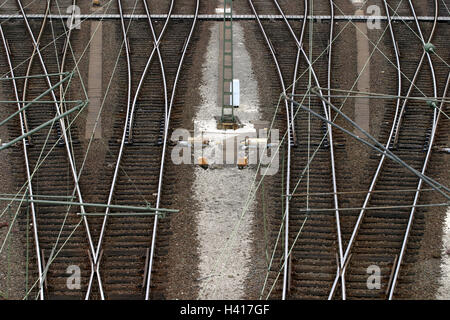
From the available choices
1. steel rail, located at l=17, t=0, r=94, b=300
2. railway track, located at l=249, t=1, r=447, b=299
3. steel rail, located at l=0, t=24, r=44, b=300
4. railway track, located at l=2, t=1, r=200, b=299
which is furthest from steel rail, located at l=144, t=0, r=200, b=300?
railway track, located at l=249, t=1, r=447, b=299

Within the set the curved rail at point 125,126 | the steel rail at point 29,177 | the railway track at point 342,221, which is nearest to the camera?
the steel rail at point 29,177

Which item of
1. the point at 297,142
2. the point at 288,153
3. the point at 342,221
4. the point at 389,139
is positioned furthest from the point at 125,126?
the point at 389,139

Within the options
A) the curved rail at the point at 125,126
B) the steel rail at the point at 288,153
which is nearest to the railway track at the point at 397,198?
the steel rail at the point at 288,153

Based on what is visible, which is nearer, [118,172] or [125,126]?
[118,172]

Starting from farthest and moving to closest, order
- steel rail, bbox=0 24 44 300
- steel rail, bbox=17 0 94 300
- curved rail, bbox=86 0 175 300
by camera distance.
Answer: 1. steel rail, bbox=17 0 94 300
2. curved rail, bbox=86 0 175 300
3. steel rail, bbox=0 24 44 300

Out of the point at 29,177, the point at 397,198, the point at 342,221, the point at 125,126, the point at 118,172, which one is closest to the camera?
the point at 342,221

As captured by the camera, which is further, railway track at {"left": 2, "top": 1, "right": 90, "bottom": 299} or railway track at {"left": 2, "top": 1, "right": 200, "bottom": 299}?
railway track at {"left": 2, "top": 1, "right": 90, "bottom": 299}

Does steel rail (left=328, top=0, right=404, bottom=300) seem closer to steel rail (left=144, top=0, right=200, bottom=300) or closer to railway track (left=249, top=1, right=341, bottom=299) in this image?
railway track (left=249, top=1, right=341, bottom=299)

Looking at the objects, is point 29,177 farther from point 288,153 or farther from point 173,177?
point 288,153

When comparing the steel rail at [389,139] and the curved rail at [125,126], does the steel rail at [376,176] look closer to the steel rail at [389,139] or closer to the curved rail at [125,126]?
the steel rail at [389,139]

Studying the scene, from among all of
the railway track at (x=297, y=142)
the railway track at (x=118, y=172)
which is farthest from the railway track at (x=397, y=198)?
the railway track at (x=118, y=172)

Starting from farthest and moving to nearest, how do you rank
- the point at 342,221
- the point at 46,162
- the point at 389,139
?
the point at 389,139 → the point at 46,162 → the point at 342,221

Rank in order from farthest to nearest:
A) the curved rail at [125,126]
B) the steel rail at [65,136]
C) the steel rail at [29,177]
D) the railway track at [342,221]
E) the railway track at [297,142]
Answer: the steel rail at [65,136]
the railway track at [297,142]
the curved rail at [125,126]
the railway track at [342,221]
the steel rail at [29,177]

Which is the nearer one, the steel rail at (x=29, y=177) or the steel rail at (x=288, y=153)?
the steel rail at (x=29, y=177)
